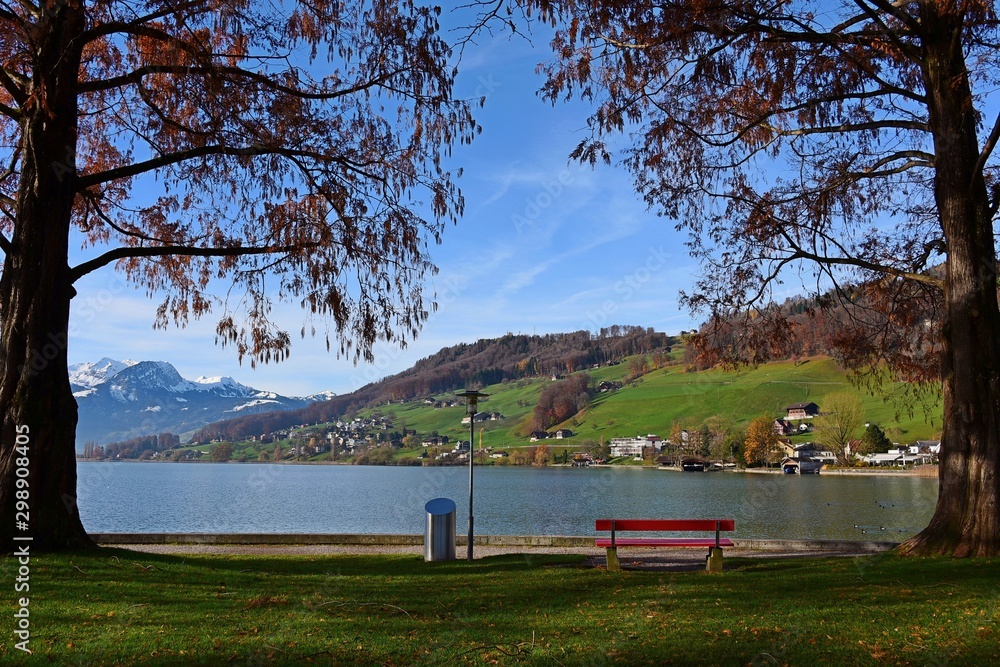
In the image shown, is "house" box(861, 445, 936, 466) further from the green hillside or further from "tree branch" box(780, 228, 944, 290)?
"tree branch" box(780, 228, 944, 290)

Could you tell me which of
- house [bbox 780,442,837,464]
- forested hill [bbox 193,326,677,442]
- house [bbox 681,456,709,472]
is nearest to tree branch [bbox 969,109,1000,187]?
house [bbox 780,442,837,464]

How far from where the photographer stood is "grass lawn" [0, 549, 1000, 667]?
4793 mm

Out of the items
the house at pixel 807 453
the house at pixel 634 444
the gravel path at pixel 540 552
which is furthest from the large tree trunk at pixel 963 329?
the house at pixel 634 444

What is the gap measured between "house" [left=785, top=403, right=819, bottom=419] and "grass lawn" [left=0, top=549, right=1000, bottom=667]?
330 ft

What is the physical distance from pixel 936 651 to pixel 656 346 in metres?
163

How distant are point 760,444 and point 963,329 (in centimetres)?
7861

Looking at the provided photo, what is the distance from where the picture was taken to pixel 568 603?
680 cm

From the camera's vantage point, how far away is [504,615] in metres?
6.16

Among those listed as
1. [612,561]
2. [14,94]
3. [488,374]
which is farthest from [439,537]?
[488,374]

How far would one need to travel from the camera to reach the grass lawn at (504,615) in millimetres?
4793

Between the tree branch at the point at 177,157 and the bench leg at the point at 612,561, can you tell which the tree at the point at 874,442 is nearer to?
the bench leg at the point at 612,561

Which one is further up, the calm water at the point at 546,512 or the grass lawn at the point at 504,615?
the grass lawn at the point at 504,615

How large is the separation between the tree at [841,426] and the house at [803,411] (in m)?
18.4

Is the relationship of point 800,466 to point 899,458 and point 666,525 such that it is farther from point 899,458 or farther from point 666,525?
point 666,525
